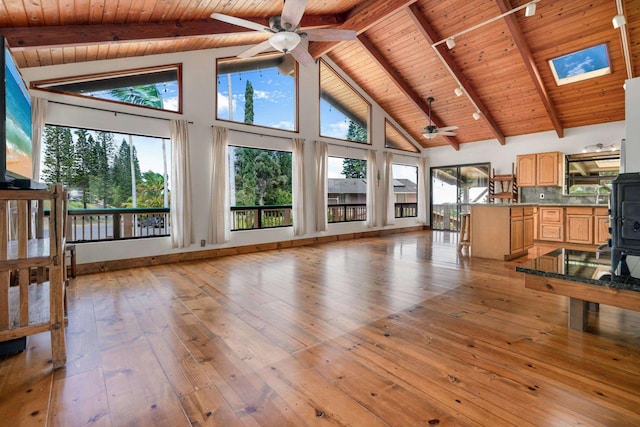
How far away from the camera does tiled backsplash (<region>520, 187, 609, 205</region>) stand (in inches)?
269

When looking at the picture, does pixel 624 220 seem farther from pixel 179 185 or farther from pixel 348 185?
pixel 348 185

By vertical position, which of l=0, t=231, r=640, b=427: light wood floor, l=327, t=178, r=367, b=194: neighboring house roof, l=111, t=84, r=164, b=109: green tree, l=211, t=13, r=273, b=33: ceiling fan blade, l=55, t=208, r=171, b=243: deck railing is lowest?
l=0, t=231, r=640, b=427: light wood floor

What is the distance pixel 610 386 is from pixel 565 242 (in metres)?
6.28

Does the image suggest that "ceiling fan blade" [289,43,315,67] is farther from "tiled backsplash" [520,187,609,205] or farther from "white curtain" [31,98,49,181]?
"tiled backsplash" [520,187,609,205]

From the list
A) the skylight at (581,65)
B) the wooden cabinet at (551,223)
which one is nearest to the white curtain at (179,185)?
the skylight at (581,65)

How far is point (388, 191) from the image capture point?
8680 mm

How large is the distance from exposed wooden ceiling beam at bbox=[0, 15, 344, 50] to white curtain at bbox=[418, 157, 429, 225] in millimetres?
6671

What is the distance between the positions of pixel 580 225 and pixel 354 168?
5187mm

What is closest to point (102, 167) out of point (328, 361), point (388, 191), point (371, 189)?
point (328, 361)

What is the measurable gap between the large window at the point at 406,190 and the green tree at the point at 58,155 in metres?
7.75

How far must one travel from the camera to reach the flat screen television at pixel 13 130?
1951mm

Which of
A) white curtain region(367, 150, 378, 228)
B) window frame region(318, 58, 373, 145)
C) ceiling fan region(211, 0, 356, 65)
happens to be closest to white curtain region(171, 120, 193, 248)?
ceiling fan region(211, 0, 356, 65)

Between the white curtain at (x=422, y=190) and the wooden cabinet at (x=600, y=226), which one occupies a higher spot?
the white curtain at (x=422, y=190)

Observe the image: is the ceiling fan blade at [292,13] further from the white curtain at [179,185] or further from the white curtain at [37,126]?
the white curtain at [37,126]
